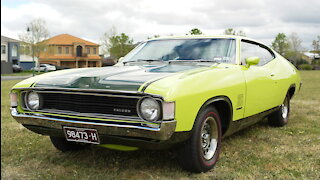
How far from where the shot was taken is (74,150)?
4570 mm

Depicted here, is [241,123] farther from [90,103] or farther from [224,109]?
[90,103]

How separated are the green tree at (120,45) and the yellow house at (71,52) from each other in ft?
29.6

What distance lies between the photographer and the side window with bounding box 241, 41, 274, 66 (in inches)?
192

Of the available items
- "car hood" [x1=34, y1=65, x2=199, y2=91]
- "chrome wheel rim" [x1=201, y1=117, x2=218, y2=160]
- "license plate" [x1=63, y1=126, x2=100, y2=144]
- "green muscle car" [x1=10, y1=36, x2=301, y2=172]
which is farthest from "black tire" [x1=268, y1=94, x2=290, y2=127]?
"license plate" [x1=63, y1=126, x2=100, y2=144]

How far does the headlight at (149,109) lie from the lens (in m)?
3.12

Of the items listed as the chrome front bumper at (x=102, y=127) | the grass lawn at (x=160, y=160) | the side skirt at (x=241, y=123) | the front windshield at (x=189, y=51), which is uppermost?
the front windshield at (x=189, y=51)

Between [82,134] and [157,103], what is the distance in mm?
839

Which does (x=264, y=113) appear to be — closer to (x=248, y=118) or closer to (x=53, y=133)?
(x=248, y=118)

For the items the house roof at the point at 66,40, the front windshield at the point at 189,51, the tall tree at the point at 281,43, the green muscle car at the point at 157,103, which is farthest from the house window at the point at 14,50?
the green muscle car at the point at 157,103

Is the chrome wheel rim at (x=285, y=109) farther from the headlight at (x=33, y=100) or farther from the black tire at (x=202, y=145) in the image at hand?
the headlight at (x=33, y=100)

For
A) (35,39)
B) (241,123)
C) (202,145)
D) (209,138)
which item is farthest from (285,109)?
(35,39)

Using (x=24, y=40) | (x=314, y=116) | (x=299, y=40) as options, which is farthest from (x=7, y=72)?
(x=299, y=40)

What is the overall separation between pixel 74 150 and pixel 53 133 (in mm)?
982

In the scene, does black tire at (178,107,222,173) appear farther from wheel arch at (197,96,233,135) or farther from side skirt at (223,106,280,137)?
side skirt at (223,106,280,137)
